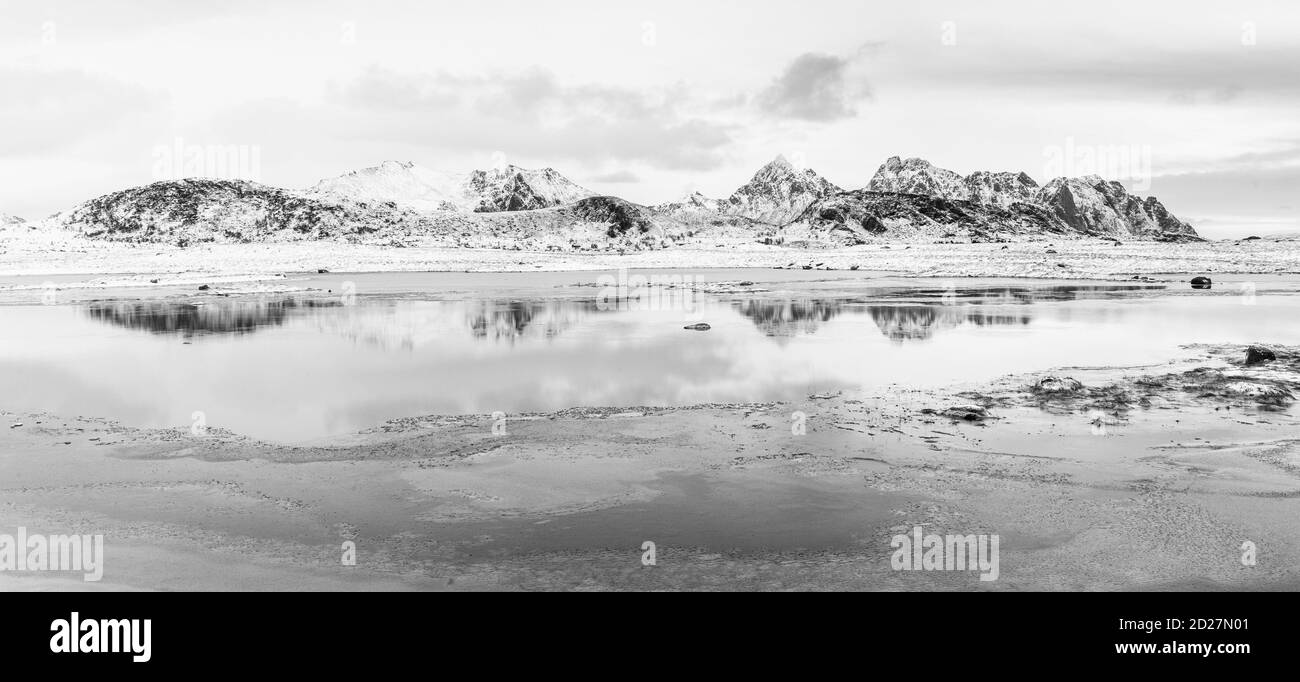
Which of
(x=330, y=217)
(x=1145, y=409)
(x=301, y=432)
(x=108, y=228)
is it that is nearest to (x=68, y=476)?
(x=301, y=432)

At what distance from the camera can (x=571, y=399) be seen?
17547 millimetres

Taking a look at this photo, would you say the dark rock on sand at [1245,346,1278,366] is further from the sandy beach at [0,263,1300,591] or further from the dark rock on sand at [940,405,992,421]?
the dark rock on sand at [940,405,992,421]

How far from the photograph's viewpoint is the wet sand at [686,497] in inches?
342

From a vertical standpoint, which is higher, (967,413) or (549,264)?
(549,264)

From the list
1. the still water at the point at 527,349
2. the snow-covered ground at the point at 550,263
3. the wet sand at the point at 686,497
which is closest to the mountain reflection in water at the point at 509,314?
the still water at the point at 527,349

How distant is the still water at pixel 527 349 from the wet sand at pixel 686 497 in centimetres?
194

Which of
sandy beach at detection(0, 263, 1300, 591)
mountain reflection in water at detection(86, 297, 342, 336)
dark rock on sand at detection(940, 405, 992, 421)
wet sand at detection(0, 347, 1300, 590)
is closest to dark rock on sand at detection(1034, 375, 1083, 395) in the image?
sandy beach at detection(0, 263, 1300, 591)

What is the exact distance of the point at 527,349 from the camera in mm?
24859

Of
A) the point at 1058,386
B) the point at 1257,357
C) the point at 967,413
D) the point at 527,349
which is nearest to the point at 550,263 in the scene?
the point at 527,349

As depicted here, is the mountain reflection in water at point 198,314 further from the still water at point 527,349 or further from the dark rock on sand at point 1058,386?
the dark rock on sand at point 1058,386

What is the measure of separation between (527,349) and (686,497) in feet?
47.0

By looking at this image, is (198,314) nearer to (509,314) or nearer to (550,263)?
Answer: (509,314)

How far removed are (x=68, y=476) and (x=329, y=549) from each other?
5657 mm
